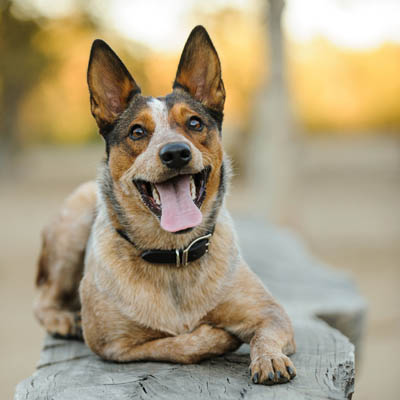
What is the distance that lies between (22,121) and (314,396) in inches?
1067

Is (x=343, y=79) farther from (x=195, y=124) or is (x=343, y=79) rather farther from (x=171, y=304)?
(x=171, y=304)

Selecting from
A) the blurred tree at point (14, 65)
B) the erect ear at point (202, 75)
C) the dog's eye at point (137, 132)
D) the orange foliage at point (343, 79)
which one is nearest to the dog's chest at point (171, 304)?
the dog's eye at point (137, 132)

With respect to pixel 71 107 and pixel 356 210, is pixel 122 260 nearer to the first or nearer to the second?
pixel 356 210

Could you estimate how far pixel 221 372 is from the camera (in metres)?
3.25

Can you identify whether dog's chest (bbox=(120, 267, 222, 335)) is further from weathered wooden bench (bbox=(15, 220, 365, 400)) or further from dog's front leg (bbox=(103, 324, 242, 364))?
weathered wooden bench (bbox=(15, 220, 365, 400))

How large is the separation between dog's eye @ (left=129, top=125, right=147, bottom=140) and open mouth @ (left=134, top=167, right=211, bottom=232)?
0.98 ft

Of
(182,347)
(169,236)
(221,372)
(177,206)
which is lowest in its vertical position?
(221,372)

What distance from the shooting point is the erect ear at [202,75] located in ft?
12.5

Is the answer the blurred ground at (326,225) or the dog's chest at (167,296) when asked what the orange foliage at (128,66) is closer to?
the blurred ground at (326,225)

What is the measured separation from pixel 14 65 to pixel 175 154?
64.4 ft

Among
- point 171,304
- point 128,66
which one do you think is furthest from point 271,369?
point 128,66

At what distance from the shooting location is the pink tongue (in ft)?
10.6

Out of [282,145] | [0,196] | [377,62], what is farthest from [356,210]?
[0,196]

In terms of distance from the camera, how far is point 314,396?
9.50ft
